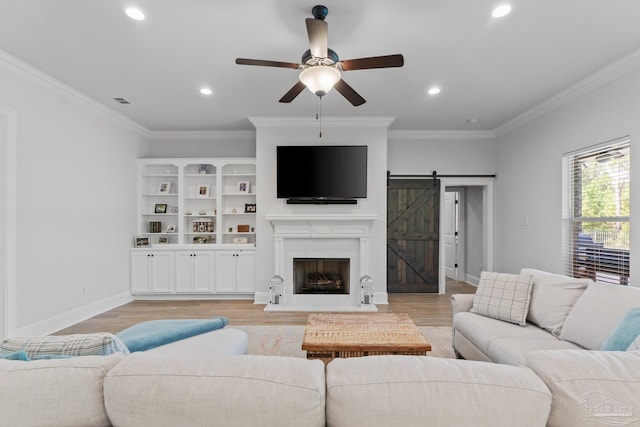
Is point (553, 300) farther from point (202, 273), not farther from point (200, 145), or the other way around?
point (200, 145)

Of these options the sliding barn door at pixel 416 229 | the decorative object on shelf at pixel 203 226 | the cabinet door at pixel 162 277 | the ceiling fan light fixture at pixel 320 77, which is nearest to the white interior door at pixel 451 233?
the sliding barn door at pixel 416 229

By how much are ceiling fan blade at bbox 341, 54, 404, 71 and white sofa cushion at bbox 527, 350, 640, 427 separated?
189cm

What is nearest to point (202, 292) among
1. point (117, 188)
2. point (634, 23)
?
point (117, 188)

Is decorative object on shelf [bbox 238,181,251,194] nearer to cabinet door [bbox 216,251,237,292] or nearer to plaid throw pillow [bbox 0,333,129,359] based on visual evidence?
cabinet door [bbox 216,251,237,292]

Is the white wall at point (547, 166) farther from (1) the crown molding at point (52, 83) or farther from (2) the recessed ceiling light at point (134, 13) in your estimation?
(1) the crown molding at point (52, 83)

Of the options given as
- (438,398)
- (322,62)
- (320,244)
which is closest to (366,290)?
(320,244)

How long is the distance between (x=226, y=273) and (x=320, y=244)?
153cm

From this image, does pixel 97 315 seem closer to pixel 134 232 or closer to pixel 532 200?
pixel 134 232

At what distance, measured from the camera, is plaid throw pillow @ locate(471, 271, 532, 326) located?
2436 millimetres

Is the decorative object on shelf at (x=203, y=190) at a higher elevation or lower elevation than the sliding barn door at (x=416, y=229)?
higher

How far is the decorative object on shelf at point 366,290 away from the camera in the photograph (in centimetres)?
446

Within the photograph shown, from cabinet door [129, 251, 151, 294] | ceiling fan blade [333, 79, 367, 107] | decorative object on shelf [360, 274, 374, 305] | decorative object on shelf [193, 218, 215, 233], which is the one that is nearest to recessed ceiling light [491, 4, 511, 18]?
ceiling fan blade [333, 79, 367, 107]

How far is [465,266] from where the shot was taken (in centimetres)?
633

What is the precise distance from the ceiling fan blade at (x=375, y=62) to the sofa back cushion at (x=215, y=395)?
1962 millimetres
